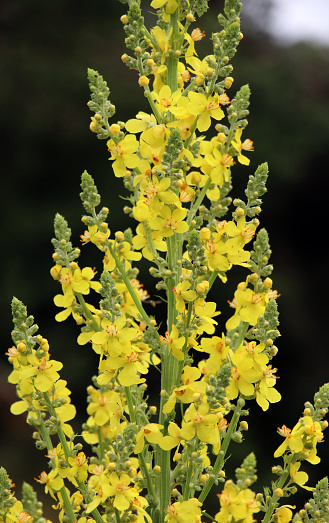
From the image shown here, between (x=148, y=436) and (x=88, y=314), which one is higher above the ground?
(x=88, y=314)

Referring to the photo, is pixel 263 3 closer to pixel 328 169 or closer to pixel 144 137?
pixel 328 169

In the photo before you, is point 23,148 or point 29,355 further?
point 23,148

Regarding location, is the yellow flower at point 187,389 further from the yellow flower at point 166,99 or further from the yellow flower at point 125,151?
the yellow flower at point 166,99

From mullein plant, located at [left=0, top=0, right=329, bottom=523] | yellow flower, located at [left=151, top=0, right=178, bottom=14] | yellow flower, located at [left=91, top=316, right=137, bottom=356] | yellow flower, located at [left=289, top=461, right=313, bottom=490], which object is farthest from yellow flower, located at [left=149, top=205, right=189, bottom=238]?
yellow flower, located at [left=289, top=461, right=313, bottom=490]

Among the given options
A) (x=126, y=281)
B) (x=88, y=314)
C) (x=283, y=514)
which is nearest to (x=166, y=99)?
(x=126, y=281)

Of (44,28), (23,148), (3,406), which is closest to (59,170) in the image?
(23,148)

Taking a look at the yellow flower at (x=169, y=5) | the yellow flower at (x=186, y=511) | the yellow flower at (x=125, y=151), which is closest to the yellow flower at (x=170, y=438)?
the yellow flower at (x=186, y=511)

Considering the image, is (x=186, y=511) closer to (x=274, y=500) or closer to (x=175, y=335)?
(x=274, y=500)

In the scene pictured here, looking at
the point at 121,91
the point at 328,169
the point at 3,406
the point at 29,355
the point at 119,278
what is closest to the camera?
the point at 29,355
